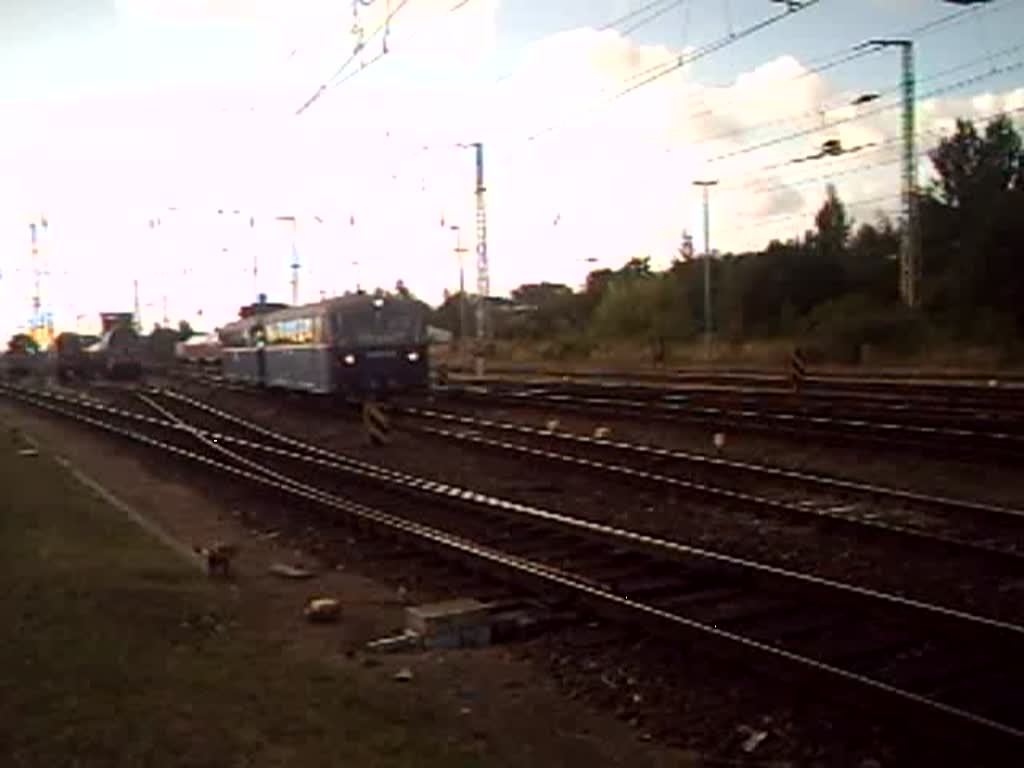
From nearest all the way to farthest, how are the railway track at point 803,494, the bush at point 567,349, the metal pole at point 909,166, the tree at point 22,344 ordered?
the railway track at point 803,494 → the metal pole at point 909,166 → the bush at point 567,349 → the tree at point 22,344

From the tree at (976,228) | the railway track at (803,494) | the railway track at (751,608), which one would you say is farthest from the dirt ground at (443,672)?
the tree at (976,228)

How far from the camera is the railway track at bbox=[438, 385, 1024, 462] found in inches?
745

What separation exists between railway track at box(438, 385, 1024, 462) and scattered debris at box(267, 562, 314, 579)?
9709mm

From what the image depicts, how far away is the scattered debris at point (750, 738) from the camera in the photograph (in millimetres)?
6927

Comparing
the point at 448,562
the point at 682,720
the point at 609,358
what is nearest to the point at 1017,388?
the point at 448,562

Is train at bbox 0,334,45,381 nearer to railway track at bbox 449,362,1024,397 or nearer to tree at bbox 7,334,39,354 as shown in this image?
tree at bbox 7,334,39,354

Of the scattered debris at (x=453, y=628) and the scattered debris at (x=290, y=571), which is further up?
the scattered debris at (x=453, y=628)

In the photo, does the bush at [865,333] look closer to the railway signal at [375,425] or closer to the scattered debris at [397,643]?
the railway signal at [375,425]

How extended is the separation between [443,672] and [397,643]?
74 centimetres

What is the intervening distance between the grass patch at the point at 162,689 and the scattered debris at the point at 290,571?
800 millimetres

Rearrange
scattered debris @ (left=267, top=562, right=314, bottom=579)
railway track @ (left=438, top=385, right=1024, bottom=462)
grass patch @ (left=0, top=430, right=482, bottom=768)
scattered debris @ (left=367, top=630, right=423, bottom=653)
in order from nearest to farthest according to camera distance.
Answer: grass patch @ (left=0, top=430, right=482, bottom=768) → scattered debris @ (left=367, top=630, right=423, bottom=653) → scattered debris @ (left=267, top=562, right=314, bottom=579) → railway track @ (left=438, top=385, right=1024, bottom=462)

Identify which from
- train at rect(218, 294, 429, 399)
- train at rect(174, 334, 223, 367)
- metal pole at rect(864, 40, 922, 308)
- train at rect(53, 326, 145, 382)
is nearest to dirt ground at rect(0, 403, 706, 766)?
train at rect(218, 294, 429, 399)

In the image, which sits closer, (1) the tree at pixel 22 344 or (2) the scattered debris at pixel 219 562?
(2) the scattered debris at pixel 219 562

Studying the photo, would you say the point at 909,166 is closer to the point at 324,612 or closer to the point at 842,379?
the point at 842,379
